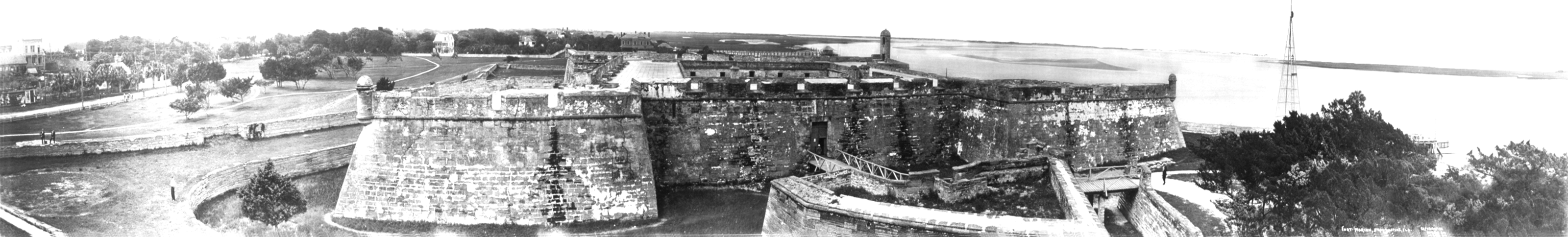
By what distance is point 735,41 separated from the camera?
13.2m

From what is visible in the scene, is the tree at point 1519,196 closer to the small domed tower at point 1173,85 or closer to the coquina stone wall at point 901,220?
the coquina stone wall at point 901,220

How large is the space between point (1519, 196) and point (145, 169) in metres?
15.9

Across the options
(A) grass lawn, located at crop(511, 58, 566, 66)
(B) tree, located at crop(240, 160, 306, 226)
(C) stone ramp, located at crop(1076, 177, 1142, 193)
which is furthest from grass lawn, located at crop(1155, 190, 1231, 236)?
(A) grass lawn, located at crop(511, 58, 566, 66)

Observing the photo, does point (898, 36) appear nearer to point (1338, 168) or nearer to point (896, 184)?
point (896, 184)

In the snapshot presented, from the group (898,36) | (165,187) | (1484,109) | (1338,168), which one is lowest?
(165,187)

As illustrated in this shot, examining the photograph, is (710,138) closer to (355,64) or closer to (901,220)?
(901,220)

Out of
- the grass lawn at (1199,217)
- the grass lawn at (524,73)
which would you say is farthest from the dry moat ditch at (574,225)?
the grass lawn at (1199,217)

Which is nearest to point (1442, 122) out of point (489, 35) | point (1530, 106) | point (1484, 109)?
point (1484, 109)

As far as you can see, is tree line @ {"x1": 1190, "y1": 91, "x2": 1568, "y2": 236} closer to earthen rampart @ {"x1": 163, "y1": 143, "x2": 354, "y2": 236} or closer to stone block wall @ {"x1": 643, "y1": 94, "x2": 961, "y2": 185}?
stone block wall @ {"x1": 643, "y1": 94, "x2": 961, "y2": 185}

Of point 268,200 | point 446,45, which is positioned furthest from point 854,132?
point 268,200

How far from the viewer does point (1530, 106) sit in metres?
8.04

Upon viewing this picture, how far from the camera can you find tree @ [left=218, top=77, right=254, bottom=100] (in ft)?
40.5

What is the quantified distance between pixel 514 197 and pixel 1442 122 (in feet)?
35.5

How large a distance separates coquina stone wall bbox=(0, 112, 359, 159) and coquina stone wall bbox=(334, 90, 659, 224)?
4.35 m
